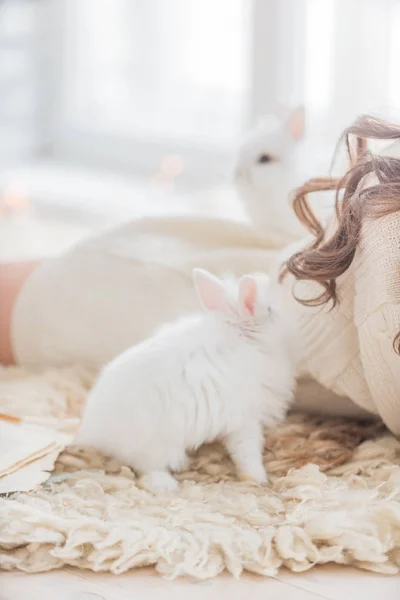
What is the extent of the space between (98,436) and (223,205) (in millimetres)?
1181

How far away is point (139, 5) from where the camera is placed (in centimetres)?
289

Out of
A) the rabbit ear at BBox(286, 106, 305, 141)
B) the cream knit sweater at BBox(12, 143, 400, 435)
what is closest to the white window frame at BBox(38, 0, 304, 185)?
the rabbit ear at BBox(286, 106, 305, 141)

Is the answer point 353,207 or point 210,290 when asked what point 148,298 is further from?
point 353,207

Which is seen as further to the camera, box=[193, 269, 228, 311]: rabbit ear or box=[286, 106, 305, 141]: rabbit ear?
box=[286, 106, 305, 141]: rabbit ear

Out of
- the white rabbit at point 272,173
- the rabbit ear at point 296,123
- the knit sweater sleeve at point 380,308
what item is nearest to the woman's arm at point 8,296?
the white rabbit at point 272,173

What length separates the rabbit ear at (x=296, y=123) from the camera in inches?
61.5

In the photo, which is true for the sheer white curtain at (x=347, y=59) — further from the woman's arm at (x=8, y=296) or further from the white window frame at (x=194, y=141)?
the woman's arm at (x=8, y=296)

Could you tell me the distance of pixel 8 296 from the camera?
1478 millimetres

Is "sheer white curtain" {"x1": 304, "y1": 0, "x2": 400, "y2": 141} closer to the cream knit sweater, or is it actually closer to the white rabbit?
the white rabbit

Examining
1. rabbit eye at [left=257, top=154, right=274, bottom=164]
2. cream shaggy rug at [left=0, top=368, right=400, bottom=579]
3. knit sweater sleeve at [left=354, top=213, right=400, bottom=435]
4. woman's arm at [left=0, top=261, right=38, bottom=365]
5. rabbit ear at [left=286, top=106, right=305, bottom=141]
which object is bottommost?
cream shaggy rug at [left=0, top=368, right=400, bottom=579]

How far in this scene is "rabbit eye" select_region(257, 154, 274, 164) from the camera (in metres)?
1.55

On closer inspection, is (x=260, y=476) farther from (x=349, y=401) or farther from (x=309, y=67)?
(x=309, y=67)

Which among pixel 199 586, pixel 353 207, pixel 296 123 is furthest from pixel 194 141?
pixel 199 586

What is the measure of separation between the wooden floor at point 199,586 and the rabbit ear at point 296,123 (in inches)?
34.2
